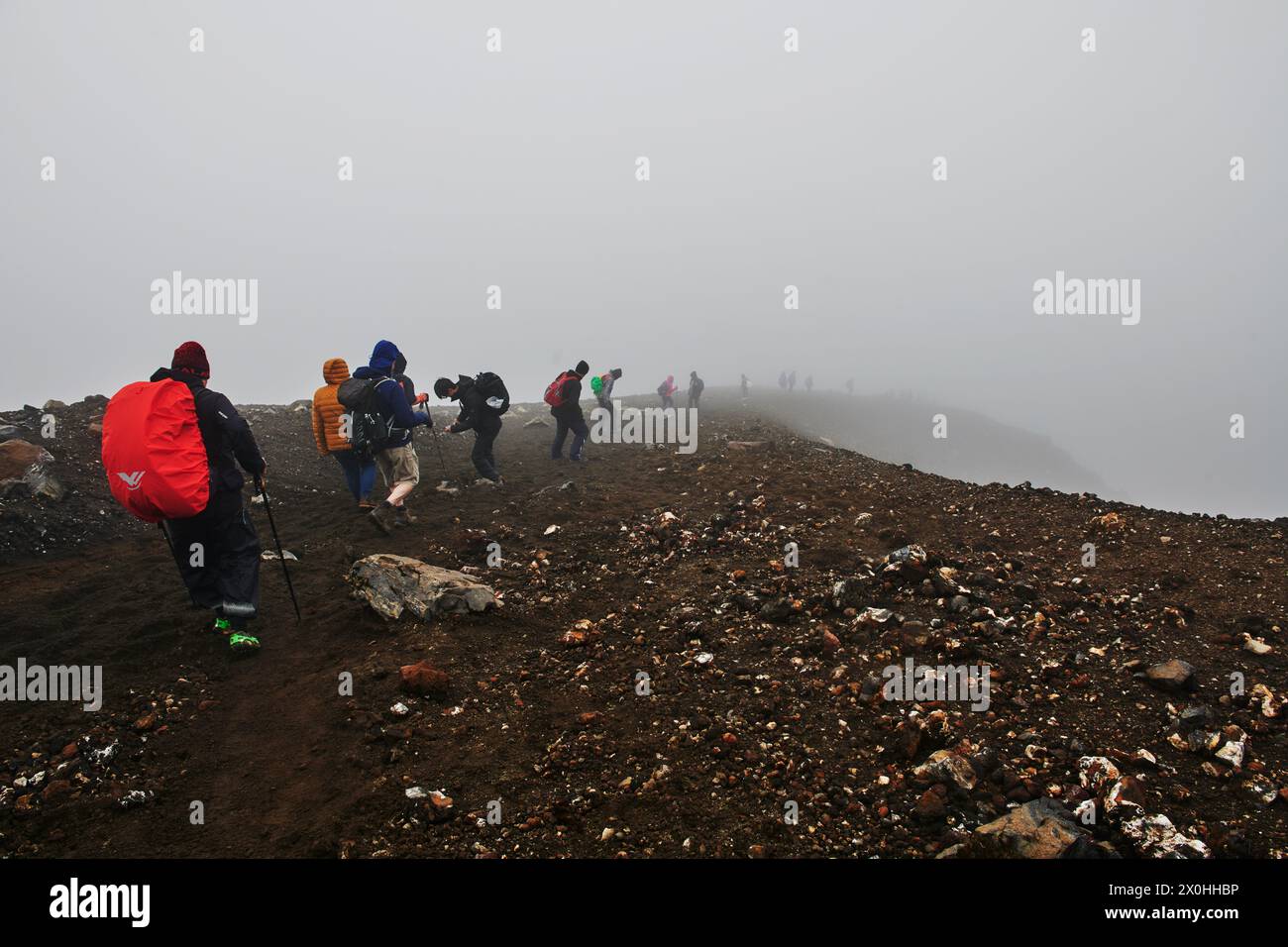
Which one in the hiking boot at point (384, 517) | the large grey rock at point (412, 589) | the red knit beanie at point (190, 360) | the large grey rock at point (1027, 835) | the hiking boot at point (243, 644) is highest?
the red knit beanie at point (190, 360)

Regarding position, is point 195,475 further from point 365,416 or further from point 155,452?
point 365,416

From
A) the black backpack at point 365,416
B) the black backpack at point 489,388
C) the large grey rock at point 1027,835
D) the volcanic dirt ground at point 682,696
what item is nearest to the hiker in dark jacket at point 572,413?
the black backpack at point 489,388

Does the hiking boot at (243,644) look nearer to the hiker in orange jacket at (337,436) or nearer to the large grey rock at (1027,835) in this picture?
the hiker in orange jacket at (337,436)

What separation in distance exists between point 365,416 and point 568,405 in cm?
626

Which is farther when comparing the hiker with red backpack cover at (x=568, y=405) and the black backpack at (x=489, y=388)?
the hiker with red backpack cover at (x=568, y=405)

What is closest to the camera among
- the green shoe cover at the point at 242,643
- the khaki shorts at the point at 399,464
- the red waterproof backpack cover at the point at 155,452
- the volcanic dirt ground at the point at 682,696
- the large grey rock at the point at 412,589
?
the volcanic dirt ground at the point at 682,696

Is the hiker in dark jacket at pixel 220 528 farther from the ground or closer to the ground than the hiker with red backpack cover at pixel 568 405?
closer to the ground

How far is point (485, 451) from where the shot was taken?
1334 cm

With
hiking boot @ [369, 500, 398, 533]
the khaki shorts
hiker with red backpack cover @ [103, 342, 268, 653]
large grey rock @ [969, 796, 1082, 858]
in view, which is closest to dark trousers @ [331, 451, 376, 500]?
the khaki shorts

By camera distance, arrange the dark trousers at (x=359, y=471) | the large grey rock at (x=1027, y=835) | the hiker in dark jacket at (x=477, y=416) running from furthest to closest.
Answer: the hiker in dark jacket at (x=477, y=416)
the dark trousers at (x=359, y=471)
the large grey rock at (x=1027, y=835)

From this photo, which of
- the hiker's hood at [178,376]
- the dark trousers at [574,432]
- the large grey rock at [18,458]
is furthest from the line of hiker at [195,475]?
the dark trousers at [574,432]

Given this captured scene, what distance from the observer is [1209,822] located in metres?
3.65

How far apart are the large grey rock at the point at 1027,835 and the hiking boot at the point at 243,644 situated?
7111mm

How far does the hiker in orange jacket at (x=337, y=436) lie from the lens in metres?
10.9
